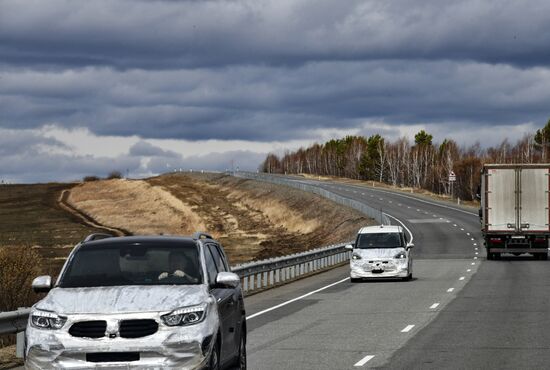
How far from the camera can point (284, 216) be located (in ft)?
322

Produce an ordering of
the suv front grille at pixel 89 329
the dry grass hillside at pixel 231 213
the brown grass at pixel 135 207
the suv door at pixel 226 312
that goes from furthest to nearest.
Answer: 1. the brown grass at pixel 135 207
2. the dry grass hillside at pixel 231 213
3. the suv door at pixel 226 312
4. the suv front grille at pixel 89 329

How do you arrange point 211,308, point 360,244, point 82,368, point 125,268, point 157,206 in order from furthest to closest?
point 157,206
point 360,244
point 125,268
point 211,308
point 82,368

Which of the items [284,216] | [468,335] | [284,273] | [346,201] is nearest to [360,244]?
[284,273]

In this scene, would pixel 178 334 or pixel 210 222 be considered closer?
pixel 178 334

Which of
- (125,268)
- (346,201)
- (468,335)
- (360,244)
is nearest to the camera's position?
(125,268)

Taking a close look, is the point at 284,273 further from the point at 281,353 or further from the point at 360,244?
the point at 281,353

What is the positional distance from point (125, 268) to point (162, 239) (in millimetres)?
491

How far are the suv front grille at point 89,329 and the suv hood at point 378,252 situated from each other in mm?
24437

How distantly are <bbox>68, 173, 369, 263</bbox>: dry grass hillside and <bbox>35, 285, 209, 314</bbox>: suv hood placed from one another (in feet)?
167

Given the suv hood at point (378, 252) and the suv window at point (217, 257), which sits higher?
the suv window at point (217, 257)

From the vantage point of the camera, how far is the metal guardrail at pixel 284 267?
3047 centimetres

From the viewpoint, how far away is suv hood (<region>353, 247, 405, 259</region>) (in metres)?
34.0

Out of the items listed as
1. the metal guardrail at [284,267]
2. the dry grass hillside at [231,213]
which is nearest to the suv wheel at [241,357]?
the metal guardrail at [284,267]

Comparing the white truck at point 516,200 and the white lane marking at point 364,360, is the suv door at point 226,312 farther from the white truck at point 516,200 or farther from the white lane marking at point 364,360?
the white truck at point 516,200
